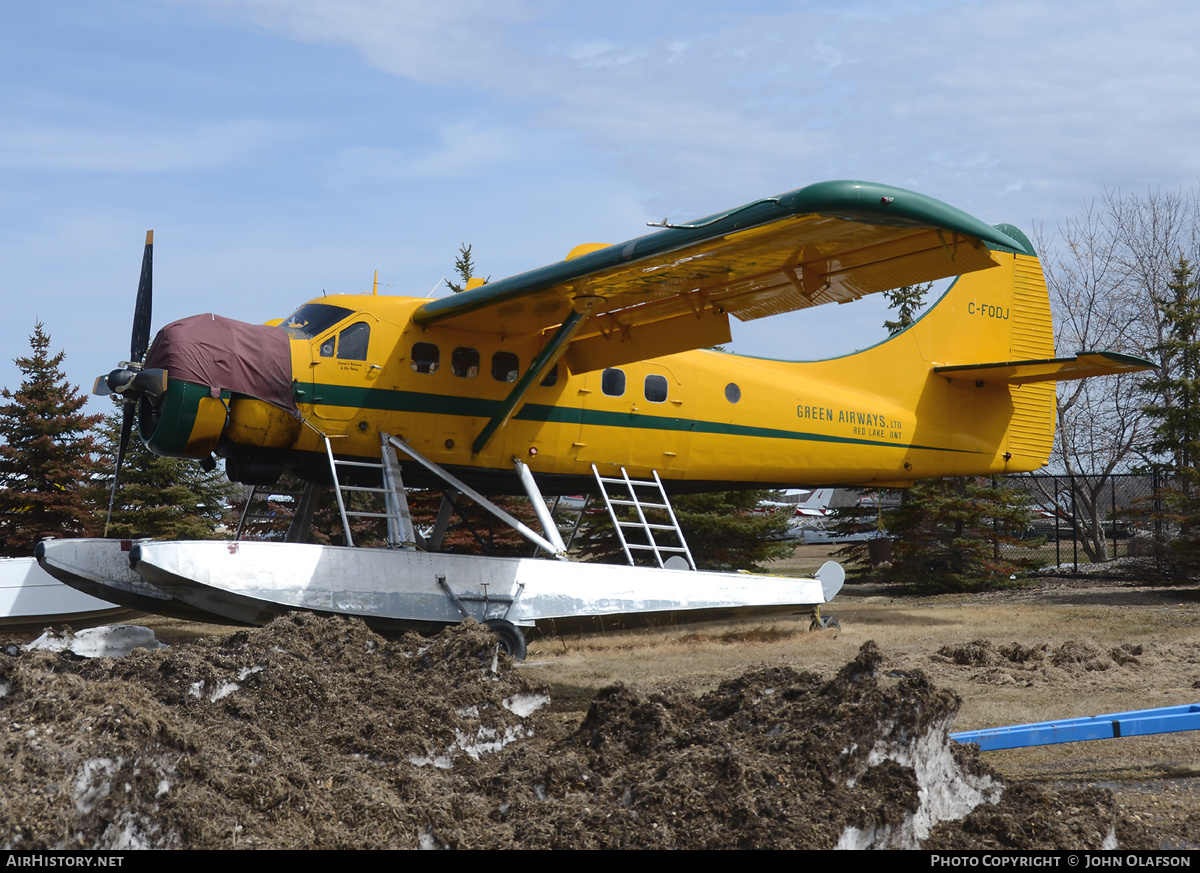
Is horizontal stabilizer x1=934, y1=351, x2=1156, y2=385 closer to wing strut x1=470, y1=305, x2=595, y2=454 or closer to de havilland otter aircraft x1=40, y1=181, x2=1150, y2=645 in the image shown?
de havilland otter aircraft x1=40, y1=181, x2=1150, y2=645

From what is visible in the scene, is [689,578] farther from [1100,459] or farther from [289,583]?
A: [1100,459]

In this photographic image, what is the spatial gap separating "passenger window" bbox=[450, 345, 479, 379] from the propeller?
2.57 meters

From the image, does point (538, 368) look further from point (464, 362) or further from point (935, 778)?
point (935, 778)

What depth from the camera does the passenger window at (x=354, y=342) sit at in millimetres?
8586

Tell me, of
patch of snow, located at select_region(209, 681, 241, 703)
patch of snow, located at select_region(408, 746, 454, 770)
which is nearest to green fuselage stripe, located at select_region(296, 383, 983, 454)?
patch of snow, located at select_region(209, 681, 241, 703)

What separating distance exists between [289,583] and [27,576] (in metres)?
4.05

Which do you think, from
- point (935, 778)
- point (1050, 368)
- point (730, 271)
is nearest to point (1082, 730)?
point (935, 778)

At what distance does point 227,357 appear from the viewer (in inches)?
315

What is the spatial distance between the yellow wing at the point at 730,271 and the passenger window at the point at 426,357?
0.83 ft

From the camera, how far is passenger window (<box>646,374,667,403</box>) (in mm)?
10133

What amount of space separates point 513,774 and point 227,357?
17.9 ft

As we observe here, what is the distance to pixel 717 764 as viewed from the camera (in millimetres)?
Answer: 3453

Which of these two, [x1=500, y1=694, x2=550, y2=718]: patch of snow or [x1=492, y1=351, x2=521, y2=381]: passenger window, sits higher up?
[x1=492, y1=351, x2=521, y2=381]: passenger window
